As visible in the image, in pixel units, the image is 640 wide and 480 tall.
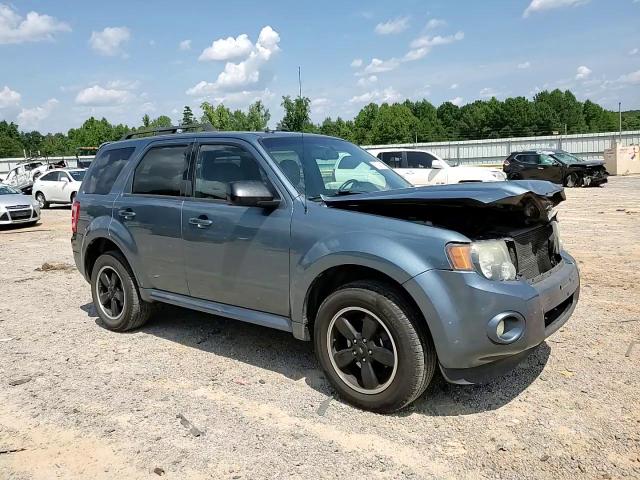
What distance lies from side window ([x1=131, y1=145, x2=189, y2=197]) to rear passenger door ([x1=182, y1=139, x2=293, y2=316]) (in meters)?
0.19

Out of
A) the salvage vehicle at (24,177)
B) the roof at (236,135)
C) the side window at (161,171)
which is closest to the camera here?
the roof at (236,135)

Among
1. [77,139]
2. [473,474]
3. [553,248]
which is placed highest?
[77,139]

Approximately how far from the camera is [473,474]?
2.87 metres

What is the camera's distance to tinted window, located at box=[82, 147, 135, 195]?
557 cm

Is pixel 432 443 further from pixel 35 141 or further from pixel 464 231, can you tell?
pixel 35 141

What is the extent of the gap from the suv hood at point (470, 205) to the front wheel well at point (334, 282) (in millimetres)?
416

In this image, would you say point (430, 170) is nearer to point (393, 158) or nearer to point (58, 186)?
point (393, 158)

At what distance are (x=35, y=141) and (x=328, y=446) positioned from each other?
130805mm

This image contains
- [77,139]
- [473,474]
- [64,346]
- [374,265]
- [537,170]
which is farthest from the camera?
[77,139]

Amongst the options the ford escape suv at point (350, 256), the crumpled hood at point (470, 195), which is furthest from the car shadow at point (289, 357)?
the crumpled hood at point (470, 195)

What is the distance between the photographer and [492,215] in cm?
375

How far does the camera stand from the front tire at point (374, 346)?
336cm

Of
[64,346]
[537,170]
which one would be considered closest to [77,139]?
[537,170]

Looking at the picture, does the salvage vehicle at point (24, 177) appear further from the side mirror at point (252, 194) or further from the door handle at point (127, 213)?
the side mirror at point (252, 194)
